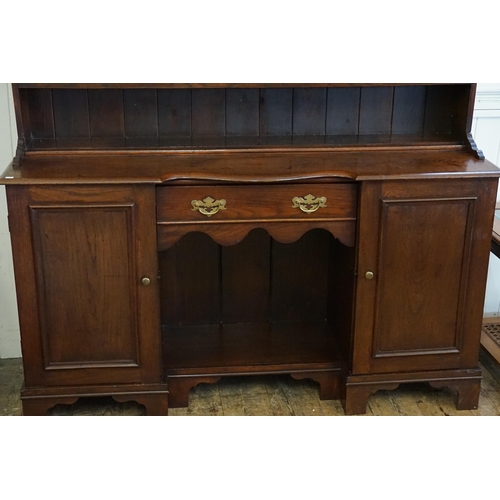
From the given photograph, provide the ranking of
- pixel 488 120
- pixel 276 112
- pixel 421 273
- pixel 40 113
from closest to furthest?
pixel 421 273
pixel 40 113
pixel 276 112
pixel 488 120

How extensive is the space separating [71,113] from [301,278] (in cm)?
106

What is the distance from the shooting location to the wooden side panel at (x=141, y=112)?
265 centimetres

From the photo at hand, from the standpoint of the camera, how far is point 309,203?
2.39 meters

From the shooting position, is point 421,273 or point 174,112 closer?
point 421,273

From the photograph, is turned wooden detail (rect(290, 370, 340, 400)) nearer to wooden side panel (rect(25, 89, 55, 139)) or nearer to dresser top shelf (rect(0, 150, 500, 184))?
dresser top shelf (rect(0, 150, 500, 184))

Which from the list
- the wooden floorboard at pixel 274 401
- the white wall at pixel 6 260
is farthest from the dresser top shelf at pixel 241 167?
the wooden floorboard at pixel 274 401

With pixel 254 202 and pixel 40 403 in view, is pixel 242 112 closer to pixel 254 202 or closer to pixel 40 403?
pixel 254 202

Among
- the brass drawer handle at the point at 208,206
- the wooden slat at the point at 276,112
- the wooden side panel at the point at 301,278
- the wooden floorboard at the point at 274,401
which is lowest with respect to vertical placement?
the wooden floorboard at the point at 274,401

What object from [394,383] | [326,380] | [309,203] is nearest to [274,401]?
[326,380]

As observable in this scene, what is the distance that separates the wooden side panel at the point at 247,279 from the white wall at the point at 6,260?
82 cm

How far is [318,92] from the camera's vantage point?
2721 mm

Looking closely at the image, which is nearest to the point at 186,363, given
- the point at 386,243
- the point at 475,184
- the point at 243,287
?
the point at 243,287

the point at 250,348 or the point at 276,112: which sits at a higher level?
the point at 276,112

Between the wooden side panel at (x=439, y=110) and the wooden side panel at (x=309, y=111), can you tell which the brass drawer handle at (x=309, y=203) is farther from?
the wooden side panel at (x=439, y=110)
